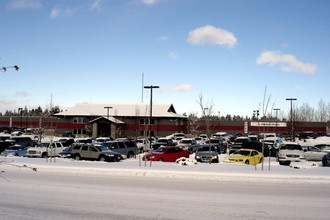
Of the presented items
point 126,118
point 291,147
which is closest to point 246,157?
point 291,147

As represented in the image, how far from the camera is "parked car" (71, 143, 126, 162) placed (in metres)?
27.3

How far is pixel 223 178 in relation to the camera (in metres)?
16.6

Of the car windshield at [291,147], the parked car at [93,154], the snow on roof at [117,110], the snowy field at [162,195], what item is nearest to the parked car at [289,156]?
the car windshield at [291,147]

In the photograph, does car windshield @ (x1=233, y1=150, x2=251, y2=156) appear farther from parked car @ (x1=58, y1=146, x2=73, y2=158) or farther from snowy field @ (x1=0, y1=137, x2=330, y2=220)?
parked car @ (x1=58, y1=146, x2=73, y2=158)

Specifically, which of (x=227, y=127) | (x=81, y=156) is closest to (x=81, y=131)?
(x=227, y=127)

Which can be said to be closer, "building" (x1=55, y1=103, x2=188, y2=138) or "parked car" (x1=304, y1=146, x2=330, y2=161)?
"parked car" (x1=304, y1=146, x2=330, y2=161)

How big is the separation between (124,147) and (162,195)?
21.3 m

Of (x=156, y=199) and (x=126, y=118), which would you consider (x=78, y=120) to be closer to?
(x=126, y=118)

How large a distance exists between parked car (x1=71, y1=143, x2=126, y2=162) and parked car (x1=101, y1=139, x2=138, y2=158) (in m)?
3.69

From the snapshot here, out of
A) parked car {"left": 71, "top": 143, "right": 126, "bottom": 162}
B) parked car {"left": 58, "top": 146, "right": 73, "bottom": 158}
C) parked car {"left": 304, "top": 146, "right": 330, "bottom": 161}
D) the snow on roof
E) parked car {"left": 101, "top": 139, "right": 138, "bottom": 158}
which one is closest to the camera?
parked car {"left": 71, "top": 143, "right": 126, "bottom": 162}

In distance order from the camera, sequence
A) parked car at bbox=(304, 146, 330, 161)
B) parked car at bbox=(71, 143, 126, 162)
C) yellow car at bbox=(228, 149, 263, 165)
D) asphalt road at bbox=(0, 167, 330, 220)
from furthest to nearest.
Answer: parked car at bbox=(304, 146, 330, 161)
parked car at bbox=(71, 143, 126, 162)
yellow car at bbox=(228, 149, 263, 165)
asphalt road at bbox=(0, 167, 330, 220)

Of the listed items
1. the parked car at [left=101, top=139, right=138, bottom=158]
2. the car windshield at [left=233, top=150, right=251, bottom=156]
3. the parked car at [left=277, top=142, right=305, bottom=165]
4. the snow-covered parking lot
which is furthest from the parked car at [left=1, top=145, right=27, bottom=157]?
the parked car at [left=277, top=142, right=305, bottom=165]

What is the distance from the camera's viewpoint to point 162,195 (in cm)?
1210

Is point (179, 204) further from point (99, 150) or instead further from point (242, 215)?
point (99, 150)
